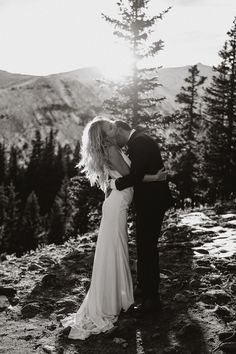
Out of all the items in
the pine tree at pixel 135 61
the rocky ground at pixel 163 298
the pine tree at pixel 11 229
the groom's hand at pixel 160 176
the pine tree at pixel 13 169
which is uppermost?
the pine tree at pixel 135 61

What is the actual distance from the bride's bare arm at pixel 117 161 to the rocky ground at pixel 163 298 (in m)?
2.04

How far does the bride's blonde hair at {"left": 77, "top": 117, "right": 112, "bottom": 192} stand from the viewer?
6.11 meters

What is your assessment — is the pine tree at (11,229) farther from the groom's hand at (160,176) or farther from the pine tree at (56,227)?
the groom's hand at (160,176)

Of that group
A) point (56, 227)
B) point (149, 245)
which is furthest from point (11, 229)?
point (149, 245)

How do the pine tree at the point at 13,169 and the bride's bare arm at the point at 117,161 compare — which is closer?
the bride's bare arm at the point at 117,161

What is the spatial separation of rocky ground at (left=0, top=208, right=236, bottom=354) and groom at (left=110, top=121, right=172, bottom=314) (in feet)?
1.50

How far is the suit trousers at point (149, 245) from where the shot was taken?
624cm

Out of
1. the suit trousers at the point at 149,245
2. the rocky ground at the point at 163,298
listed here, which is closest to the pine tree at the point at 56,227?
the rocky ground at the point at 163,298

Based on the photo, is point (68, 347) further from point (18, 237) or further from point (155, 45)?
point (18, 237)

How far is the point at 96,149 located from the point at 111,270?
1760 millimetres

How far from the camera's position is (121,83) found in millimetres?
23766

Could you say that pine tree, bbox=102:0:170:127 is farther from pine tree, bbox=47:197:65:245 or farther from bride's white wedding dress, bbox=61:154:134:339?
pine tree, bbox=47:197:65:245

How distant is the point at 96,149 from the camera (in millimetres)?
6129

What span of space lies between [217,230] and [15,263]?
508 cm
